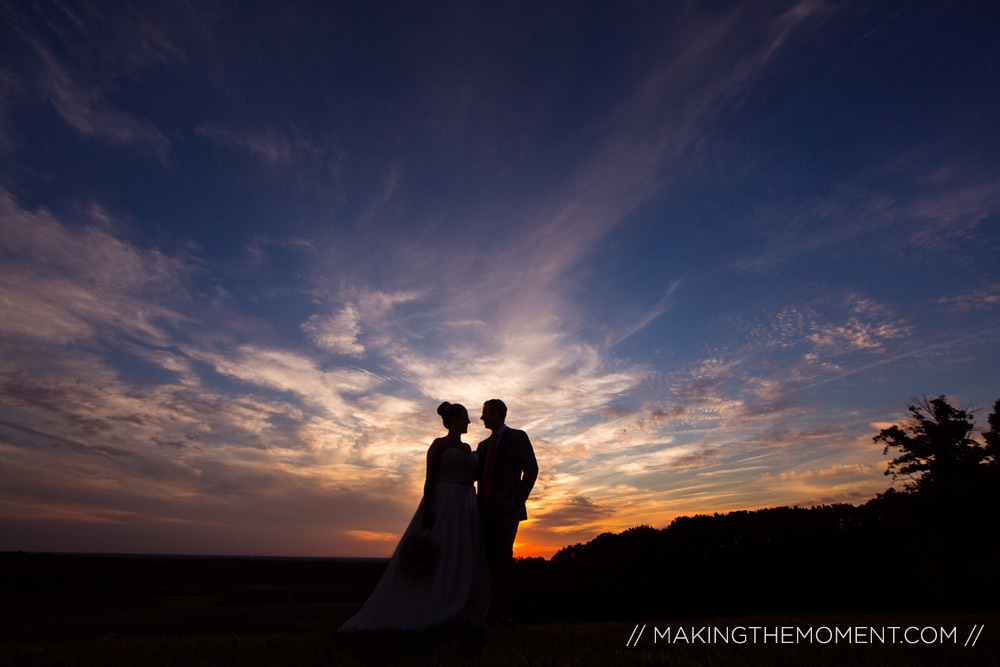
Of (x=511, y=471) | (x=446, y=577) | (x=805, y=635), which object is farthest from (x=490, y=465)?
(x=805, y=635)

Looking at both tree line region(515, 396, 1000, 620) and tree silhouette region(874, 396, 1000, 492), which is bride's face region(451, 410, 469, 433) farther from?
tree silhouette region(874, 396, 1000, 492)

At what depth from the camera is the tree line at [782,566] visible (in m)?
11.7

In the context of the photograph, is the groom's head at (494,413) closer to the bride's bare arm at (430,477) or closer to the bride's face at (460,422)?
the bride's face at (460,422)

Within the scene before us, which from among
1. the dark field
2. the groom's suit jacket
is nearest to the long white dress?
the groom's suit jacket

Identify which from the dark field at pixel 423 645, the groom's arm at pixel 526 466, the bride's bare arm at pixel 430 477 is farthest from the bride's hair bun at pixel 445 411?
the dark field at pixel 423 645

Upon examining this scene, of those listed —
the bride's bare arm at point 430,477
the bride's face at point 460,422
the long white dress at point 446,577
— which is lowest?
the long white dress at point 446,577

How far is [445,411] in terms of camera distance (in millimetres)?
7258

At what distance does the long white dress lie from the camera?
590cm

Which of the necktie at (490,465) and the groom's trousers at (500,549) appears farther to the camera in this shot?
the necktie at (490,465)

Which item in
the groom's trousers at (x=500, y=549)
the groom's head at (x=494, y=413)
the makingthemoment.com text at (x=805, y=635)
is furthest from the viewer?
the groom's head at (x=494, y=413)

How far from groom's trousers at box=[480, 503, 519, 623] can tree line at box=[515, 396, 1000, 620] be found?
16.3ft

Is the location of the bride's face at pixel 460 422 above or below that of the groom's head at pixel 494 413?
below

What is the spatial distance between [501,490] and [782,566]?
9.28 meters

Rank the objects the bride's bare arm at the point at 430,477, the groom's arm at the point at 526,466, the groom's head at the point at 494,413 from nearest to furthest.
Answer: the bride's bare arm at the point at 430,477 → the groom's arm at the point at 526,466 → the groom's head at the point at 494,413
